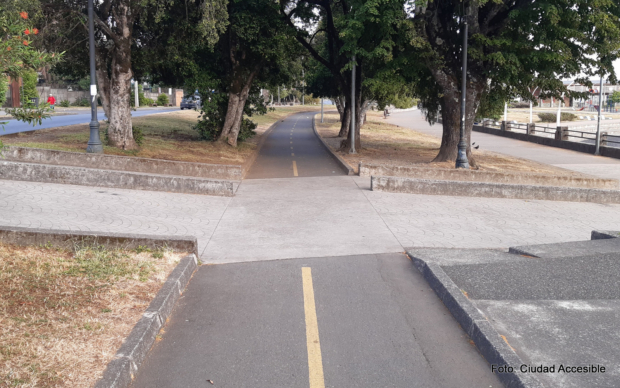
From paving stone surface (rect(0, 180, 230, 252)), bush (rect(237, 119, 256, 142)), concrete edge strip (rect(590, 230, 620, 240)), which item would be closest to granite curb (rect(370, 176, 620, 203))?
paving stone surface (rect(0, 180, 230, 252))

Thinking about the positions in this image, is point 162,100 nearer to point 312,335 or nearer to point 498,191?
point 498,191

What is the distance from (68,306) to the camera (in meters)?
5.76

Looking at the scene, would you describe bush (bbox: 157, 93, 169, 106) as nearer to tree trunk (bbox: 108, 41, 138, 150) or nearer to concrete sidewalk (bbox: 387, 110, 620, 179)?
concrete sidewalk (bbox: 387, 110, 620, 179)

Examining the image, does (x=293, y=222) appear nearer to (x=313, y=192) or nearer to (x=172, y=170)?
(x=313, y=192)

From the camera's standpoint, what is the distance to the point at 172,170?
1605 centimetres

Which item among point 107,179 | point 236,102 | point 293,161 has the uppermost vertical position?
point 236,102

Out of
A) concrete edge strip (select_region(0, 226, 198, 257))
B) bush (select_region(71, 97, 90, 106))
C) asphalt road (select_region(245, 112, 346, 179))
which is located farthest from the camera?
bush (select_region(71, 97, 90, 106))

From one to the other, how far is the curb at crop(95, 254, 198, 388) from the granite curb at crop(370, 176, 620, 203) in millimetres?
8698

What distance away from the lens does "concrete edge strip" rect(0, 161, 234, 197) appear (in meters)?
13.1

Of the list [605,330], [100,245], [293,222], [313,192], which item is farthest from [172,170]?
[605,330]

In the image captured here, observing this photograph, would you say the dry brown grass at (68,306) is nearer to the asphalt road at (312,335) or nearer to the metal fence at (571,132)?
the asphalt road at (312,335)

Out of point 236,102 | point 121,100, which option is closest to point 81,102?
point 236,102

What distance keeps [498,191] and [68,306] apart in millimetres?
11766

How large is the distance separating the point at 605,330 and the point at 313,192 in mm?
9810
